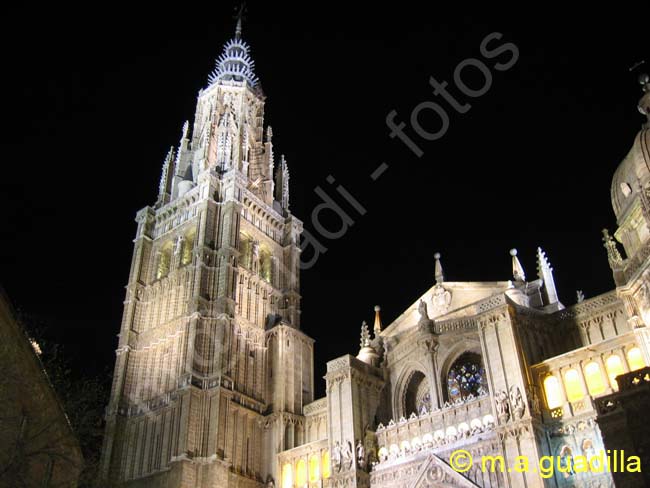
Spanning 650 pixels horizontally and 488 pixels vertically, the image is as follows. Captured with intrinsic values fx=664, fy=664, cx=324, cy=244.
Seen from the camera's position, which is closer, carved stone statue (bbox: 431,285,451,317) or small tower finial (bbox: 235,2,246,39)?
carved stone statue (bbox: 431,285,451,317)

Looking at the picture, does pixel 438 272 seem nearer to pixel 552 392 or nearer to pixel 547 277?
pixel 547 277

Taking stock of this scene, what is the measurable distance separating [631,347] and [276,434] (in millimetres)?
25968

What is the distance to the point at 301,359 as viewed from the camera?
54.3 metres

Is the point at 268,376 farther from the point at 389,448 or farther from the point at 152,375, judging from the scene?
the point at 389,448

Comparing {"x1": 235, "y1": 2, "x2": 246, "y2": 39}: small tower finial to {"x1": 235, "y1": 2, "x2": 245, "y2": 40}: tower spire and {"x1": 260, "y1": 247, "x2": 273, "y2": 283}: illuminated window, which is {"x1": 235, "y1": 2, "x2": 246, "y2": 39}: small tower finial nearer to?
{"x1": 235, "y1": 2, "x2": 245, "y2": 40}: tower spire

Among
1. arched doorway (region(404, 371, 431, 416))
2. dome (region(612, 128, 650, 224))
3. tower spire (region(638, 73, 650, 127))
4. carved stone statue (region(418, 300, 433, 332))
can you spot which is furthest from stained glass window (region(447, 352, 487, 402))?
tower spire (region(638, 73, 650, 127))

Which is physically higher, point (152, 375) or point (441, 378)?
point (152, 375)

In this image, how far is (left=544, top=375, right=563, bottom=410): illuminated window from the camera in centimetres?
3425

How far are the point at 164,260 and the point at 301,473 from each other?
952 inches

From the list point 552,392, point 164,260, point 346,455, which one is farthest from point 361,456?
point 164,260

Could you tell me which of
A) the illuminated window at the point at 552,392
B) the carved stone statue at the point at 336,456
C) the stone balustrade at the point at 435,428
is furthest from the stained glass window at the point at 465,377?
the carved stone statue at the point at 336,456

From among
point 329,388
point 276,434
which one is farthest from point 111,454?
point 329,388

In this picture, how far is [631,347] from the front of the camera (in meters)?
33.1

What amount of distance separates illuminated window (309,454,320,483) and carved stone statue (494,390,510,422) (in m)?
14.5
